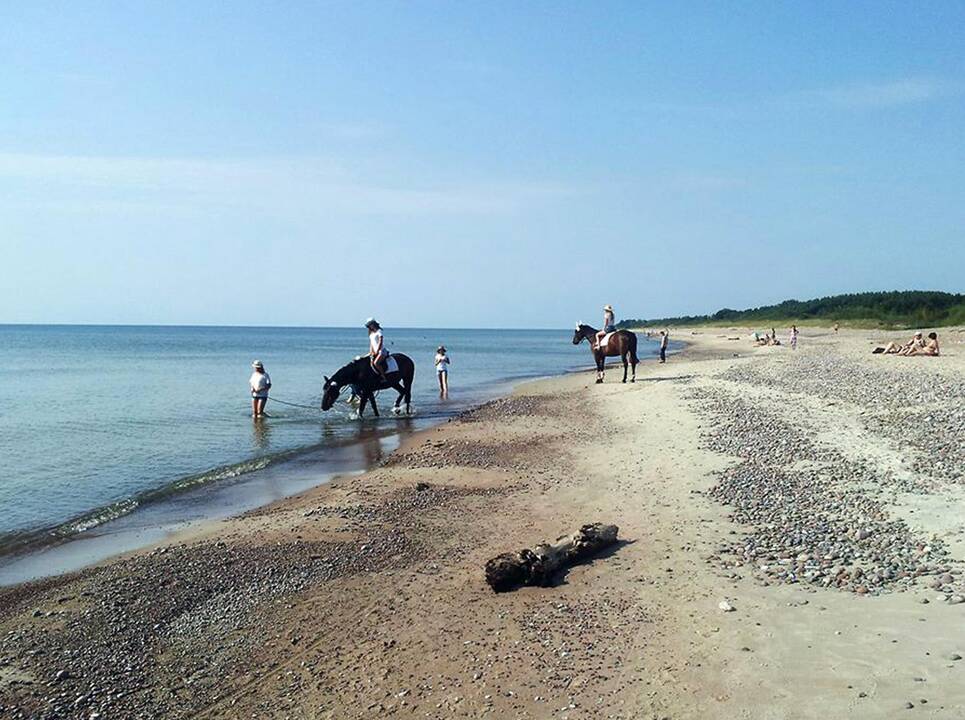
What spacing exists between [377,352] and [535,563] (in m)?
15.5

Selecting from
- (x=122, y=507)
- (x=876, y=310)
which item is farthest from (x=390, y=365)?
(x=876, y=310)

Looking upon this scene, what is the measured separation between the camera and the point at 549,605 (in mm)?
6945

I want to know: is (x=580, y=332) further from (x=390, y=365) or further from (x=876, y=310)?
(x=876, y=310)

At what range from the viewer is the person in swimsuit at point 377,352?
22.2 metres

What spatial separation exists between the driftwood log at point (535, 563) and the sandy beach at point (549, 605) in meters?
0.15

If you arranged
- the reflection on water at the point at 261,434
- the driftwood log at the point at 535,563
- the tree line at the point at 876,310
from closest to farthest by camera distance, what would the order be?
the driftwood log at the point at 535,563, the reflection on water at the point at 261,434, the tree line at the point at 876,310

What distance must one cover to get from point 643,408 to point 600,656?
14.9 metres

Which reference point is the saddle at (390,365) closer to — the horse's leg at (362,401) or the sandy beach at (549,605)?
the horse's leg at (362,401)

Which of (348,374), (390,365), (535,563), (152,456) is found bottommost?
(152,456)

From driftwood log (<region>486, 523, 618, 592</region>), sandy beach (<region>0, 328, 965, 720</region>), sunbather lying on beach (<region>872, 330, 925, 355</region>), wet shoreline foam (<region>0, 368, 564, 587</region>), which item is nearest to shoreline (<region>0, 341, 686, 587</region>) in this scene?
wet shoreline foam (<region>0, 368, 564, 587</region>)

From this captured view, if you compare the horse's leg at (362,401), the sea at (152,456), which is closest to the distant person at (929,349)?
the sea at (152,456)

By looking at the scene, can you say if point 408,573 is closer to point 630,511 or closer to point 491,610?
point 491,610

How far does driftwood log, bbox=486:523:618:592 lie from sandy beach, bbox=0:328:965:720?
15cm

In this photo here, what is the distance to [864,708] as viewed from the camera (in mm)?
4879
